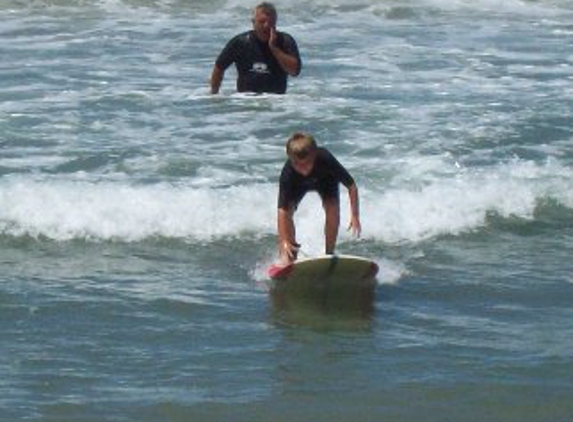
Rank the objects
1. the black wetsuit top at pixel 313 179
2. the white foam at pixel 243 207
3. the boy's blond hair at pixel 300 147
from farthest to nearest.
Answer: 1. the white foam at pixel 243 207
2. the black wetsuit top at pixel 313 179
3. the boy's blond hair at pixel 300 147

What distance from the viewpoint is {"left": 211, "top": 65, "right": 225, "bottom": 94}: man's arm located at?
16766 mm

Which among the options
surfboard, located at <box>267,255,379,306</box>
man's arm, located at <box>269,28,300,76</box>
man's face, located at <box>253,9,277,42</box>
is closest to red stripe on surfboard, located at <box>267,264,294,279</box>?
surfboard, located at <box>267,255,379,306</box>

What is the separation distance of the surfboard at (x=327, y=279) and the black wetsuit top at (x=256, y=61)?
16.7 feet

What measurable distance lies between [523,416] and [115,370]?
248 cm

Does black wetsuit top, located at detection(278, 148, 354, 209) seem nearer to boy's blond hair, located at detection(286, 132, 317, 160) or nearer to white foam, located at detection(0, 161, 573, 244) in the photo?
boy's blond hair, located at detection(286, 132, 317, 160)

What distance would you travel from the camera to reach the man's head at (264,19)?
1603cm

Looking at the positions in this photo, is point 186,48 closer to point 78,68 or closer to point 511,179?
point 78,68

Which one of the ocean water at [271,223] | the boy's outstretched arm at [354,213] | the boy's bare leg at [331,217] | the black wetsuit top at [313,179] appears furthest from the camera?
the boy's bare leg at [331,217]

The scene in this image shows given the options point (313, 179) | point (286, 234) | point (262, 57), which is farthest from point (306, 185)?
point (262, 57)

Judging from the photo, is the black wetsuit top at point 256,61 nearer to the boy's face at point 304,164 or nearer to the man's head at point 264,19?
the man's head at point 264,19

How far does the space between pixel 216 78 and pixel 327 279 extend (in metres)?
6.01

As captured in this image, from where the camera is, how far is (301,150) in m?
11.0

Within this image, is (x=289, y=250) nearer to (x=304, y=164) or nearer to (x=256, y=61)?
(x=304, y=164)

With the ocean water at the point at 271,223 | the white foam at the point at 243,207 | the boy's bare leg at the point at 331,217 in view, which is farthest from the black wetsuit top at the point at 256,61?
the boy's bare leg at the point at 331,217
